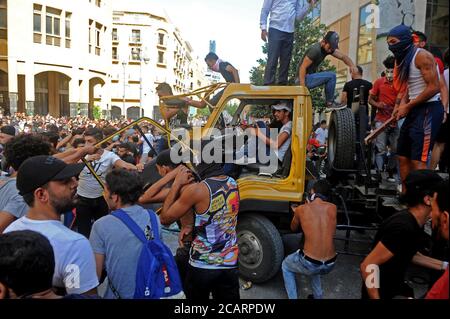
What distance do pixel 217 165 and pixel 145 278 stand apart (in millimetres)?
1113

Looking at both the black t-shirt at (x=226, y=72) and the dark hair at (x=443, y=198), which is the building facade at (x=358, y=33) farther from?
the dark hair at (x=443, y=198)

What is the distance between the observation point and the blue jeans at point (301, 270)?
3455mm

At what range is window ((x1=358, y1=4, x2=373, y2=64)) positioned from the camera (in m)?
17.0

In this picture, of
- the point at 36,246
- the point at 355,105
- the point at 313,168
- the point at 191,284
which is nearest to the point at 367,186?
the point at 313,168

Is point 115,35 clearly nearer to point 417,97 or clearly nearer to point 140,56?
point 140,56

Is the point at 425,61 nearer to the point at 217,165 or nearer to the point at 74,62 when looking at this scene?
the point at 217,165

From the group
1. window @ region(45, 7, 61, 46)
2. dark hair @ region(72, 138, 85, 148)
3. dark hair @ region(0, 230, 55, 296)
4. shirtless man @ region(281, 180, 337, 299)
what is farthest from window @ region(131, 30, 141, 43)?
dark hair @ region(0, 230, 55, 296)

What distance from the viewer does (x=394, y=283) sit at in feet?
7.39

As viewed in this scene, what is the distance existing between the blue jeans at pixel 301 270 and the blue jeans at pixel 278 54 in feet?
8.79

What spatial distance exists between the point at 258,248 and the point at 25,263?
3.03 metres

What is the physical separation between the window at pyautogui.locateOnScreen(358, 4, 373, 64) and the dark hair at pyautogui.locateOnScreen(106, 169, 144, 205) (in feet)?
55.5

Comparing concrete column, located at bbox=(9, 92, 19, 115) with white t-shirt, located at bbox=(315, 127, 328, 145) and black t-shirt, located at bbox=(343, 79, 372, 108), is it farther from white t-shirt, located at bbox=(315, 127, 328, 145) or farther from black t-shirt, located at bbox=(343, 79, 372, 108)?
black t-shirt, located at bbox=(343, 79, 372, 108)

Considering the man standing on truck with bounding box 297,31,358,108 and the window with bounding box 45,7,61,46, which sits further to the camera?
the window with bounding box 45,7,61,46

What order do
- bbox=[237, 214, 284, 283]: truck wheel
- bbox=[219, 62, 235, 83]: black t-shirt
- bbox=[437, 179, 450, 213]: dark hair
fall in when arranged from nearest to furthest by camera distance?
bbox=[437, 179, 450, 213]: dark hair < bbox=[237, 214, 284, 283]: truck wheel < bbox=[219, 62, 235, 83]: black t-shirt
